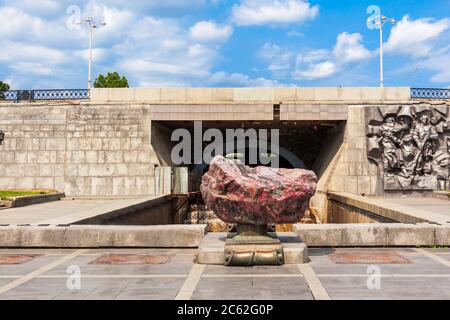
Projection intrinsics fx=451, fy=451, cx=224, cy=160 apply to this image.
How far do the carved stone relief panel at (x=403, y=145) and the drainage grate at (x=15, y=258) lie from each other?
1698 centimetres

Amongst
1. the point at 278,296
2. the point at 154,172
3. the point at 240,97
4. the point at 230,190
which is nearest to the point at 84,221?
the point at 230,190

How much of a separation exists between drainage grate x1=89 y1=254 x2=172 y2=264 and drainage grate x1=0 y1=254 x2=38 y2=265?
4.03 ft

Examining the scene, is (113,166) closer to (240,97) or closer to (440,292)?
(240,97)

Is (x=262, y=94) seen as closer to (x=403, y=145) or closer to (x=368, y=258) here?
(x=403, y=145)

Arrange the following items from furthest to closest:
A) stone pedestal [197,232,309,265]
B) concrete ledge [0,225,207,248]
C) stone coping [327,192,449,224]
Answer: stone coping [327,192,449,224] → concrete ledge [0,225,207,248] → stone pedestal [197,232,309,265]

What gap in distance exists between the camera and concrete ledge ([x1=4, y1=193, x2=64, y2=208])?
15.5 meters

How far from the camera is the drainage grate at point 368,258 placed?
7.23 m

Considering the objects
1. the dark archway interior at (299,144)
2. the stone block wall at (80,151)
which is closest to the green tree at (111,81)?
the dark archway interior at (299,144)

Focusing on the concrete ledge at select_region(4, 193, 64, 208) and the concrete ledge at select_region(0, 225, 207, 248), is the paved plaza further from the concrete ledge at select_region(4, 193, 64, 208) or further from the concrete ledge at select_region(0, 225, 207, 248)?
the concrete ledge at select_region(4, 193, 64, 208)

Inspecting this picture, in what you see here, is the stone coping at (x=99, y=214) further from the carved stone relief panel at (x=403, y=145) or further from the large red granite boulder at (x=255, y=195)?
the carved stone relief panel at (x=403, y=145)

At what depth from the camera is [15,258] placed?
7.75m

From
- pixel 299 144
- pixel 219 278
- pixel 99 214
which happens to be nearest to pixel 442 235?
pixel 219 278

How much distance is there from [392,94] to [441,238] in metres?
14.7

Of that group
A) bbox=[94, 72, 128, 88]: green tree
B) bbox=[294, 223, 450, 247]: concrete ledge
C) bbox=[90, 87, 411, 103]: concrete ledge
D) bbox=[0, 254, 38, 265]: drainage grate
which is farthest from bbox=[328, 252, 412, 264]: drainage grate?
bbox=[94, 72, 128, 88]: green tree
